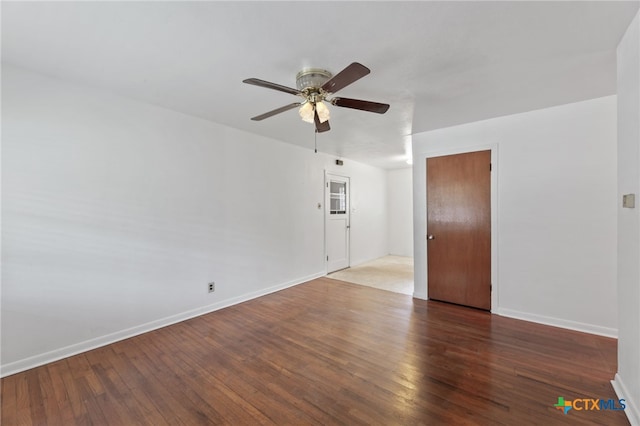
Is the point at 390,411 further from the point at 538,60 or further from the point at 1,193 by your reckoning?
the point at 1,193

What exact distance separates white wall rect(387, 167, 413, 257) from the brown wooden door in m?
3.37

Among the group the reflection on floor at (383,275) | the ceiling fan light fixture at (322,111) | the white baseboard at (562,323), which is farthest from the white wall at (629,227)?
the reflection on floor at (383,275)

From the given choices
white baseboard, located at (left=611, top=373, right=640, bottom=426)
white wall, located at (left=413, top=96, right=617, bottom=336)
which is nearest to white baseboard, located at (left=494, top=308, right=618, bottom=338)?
white wall, located at (left=413, top=96, right=617, bottom=336)

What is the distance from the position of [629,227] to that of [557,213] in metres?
1.37

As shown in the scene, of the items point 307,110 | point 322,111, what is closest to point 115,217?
point 307,110

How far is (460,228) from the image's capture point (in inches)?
137

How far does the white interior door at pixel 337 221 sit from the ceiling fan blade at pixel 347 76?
131 inches

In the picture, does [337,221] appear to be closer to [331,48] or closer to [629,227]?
[331,48]

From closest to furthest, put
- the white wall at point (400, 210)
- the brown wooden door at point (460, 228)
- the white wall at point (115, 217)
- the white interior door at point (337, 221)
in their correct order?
the white wall at point (115, 217)
the brown wooden door at point (460, 228)
the white interior door at point (337, 221)
the white wall at point (400, 210)

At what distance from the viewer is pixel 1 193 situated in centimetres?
204

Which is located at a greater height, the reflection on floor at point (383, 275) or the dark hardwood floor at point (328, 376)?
the reflection on floor at point (383, 275)

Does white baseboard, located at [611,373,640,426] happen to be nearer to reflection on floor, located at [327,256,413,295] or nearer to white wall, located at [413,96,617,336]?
white wall, located at [413,96,617,336]

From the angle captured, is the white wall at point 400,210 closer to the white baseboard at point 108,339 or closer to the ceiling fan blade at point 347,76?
the white baseboard at point 108,339

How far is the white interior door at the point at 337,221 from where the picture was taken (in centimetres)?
522
